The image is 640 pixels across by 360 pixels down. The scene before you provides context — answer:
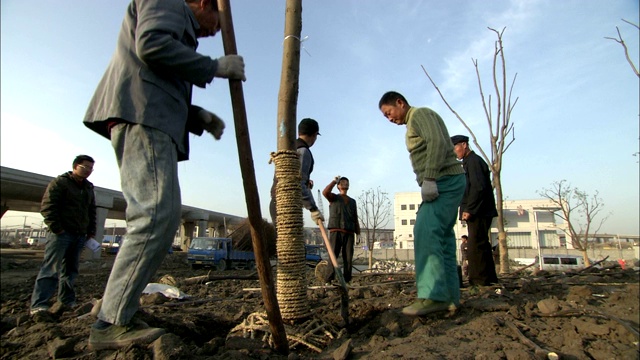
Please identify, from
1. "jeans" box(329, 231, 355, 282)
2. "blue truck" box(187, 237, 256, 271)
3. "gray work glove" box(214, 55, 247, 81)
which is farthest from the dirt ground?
"blue truck" box(187, 237, 256, 271)

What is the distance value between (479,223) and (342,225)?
94.3 inches

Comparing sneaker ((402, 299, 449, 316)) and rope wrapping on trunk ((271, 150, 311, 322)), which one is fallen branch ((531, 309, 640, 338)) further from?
rope wrapping on trunk ((271, 150, 311, 322))

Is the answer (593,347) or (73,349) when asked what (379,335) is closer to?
(593,347)

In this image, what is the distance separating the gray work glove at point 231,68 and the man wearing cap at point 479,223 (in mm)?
3286

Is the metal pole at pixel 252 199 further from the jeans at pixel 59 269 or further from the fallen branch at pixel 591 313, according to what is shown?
the jeans at pixel 59 269

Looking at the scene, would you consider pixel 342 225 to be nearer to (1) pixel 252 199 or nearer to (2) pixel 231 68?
(1) pixel 252 199

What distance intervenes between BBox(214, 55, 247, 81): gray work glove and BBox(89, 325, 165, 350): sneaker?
128 centimetres

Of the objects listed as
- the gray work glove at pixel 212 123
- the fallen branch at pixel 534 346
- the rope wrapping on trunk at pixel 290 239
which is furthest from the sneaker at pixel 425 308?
the gray work glove at pixel 212 123

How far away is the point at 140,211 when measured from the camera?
1586 mm

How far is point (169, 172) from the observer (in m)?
1.68

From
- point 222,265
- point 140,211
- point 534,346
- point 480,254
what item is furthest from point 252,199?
point 222,265

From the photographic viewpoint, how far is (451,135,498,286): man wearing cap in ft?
13.7

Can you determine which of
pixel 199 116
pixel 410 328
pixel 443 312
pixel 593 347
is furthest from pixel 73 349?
pixel 593 347

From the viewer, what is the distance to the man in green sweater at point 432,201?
250 cm
